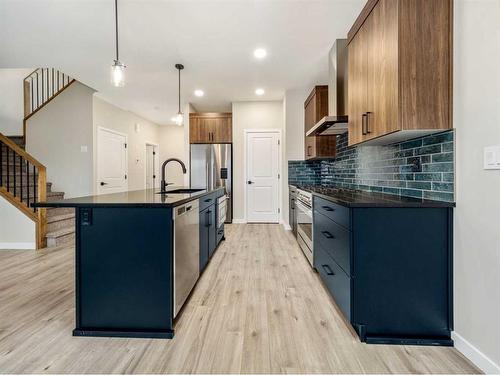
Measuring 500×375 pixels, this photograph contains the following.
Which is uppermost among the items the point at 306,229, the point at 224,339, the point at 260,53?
the point at 260,53

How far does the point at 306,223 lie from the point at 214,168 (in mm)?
3128

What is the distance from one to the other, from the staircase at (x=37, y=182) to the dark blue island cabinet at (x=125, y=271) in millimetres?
2672

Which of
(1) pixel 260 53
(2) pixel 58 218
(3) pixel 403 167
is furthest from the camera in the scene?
(2) pixel 58 218

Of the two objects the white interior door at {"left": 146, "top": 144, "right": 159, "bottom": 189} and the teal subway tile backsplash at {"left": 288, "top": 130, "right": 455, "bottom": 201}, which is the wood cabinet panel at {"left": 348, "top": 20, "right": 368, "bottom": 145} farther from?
the white interior door at {"left": 146, "top": 144, "right": 159, "bottom": 189}

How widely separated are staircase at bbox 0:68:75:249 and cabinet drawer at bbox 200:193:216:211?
2450 mm

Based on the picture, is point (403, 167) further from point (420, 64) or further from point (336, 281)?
point (336, 281)

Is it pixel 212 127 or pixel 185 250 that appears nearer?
pixel 185 250

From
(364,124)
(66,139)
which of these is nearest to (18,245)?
(66,139)

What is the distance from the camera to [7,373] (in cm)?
141

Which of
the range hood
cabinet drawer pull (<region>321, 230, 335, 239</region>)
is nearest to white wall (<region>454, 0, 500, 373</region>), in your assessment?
cabinet drawer pull (<region>321, 230, 335, 239</region>)

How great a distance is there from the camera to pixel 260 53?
3682 millimetres

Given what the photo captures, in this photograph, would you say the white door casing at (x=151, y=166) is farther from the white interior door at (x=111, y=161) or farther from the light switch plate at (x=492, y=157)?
the light switch plate at (x=492, y=157)

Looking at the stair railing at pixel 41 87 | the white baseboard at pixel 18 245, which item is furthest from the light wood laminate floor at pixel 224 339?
the stair railing at pixel 41 87

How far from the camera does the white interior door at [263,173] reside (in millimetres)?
5941
